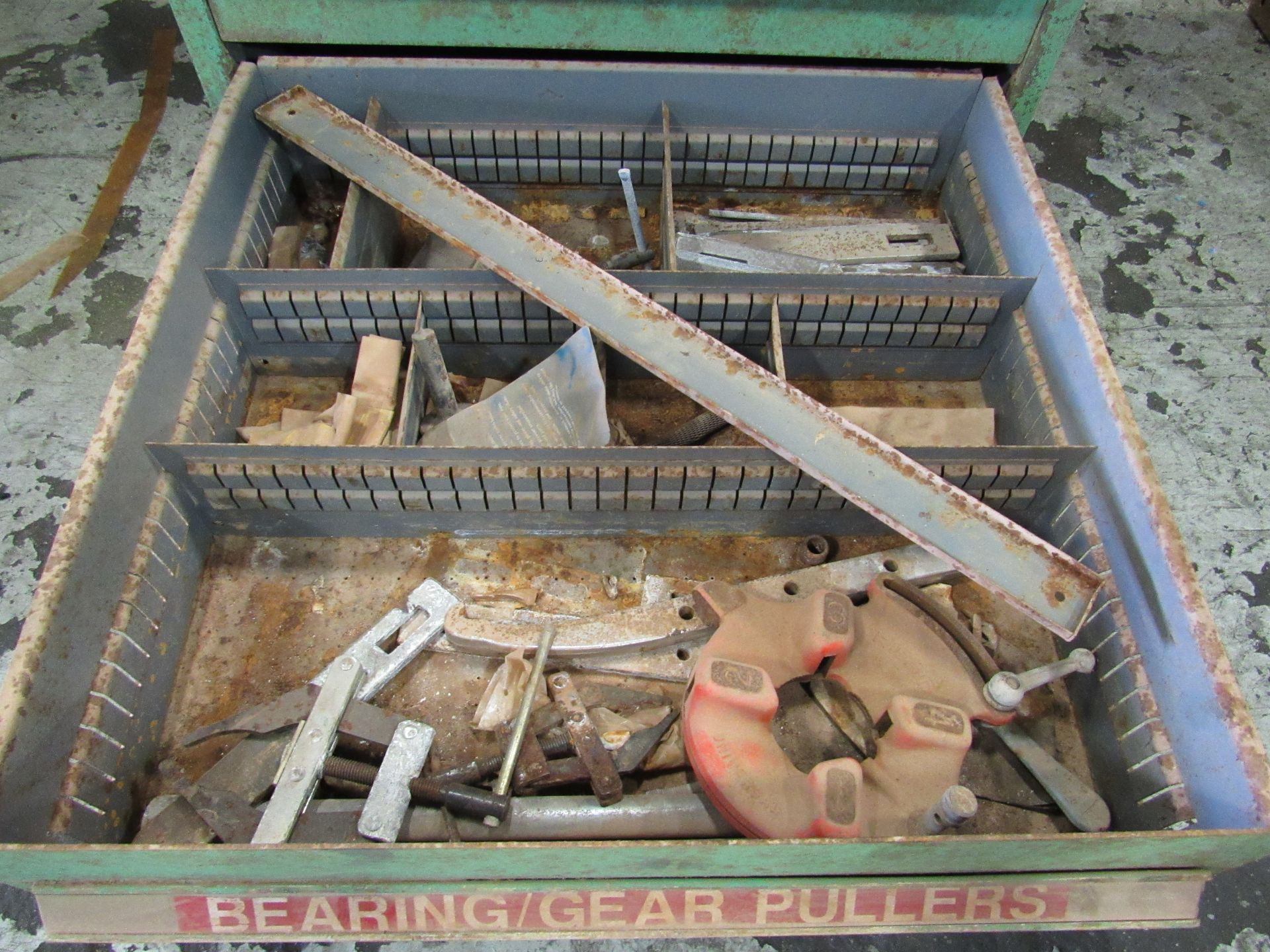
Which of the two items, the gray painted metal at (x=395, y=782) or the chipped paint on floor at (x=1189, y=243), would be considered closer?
the gray painted metal at (x=395, y=782)

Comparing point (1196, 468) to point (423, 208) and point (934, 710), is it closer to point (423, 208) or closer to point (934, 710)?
point (934, 710)

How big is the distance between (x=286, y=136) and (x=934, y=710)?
1.86 metres

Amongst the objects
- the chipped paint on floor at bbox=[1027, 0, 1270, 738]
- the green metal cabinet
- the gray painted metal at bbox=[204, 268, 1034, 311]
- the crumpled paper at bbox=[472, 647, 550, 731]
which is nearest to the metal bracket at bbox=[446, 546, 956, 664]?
the crumpled paper at bbox=[472, 647, 550, 731]

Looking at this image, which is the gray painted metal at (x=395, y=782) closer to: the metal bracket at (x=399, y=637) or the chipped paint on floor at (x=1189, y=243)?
the metal bracket at (x=399, y=637)

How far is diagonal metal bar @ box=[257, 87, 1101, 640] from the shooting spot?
1456 millimetres

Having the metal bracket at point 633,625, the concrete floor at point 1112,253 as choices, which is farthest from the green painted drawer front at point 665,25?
the metal bracket at point 633,625

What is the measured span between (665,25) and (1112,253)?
1.69 meters

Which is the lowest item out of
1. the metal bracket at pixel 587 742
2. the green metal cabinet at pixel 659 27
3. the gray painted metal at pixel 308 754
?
the gray painted metal at pixel 308 754

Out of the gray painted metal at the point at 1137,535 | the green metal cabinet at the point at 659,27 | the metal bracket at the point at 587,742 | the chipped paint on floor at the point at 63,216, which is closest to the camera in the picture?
the gray painted metal at the point at 1137,535

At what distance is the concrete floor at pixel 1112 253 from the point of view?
211cm

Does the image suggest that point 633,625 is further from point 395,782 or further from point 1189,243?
point 1189,243

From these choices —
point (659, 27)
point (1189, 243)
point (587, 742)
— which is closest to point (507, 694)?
point (587, 742)

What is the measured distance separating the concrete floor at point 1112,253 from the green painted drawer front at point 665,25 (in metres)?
0.99

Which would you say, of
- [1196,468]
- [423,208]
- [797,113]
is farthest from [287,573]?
[1196,468]
